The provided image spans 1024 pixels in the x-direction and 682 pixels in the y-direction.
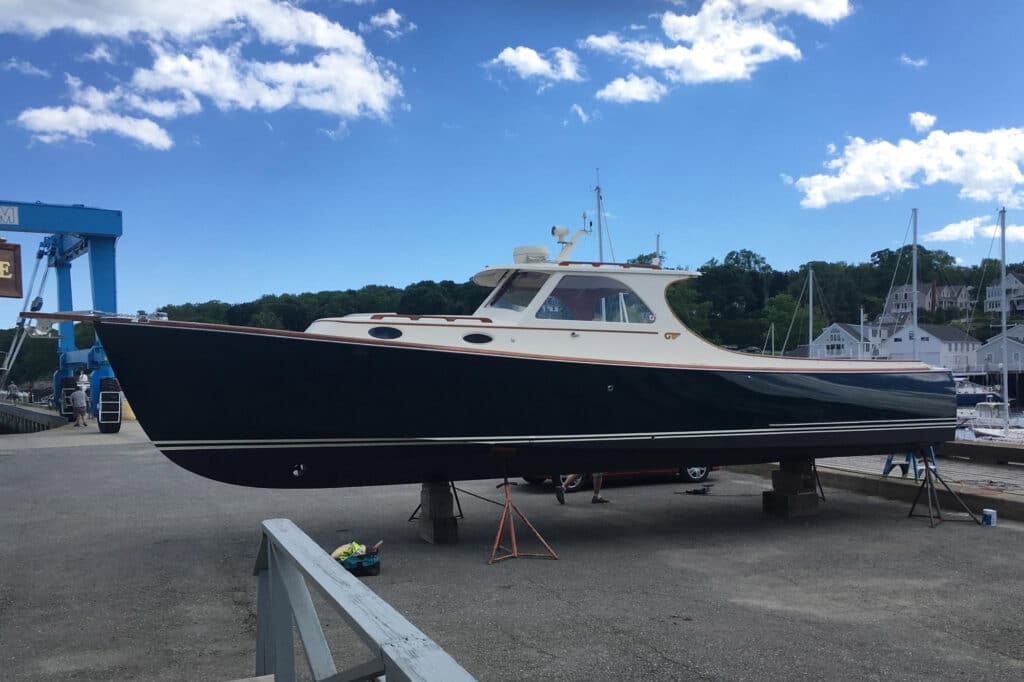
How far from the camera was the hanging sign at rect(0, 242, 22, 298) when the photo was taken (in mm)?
18766

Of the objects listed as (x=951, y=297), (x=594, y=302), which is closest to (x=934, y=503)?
(x=594, y=302)

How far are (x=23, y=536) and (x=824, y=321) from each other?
295 feet

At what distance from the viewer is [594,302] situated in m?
7.75

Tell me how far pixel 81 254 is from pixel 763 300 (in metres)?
83.7

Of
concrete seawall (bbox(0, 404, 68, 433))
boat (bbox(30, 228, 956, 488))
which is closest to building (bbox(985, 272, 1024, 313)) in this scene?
concrete seawall (bbox(0, 404, 68, 433))

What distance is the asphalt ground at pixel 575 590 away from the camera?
4.30 meters

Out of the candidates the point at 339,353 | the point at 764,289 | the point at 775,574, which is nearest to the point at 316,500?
the point at 339,353

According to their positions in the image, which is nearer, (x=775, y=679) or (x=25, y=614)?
(x=775, y=679)

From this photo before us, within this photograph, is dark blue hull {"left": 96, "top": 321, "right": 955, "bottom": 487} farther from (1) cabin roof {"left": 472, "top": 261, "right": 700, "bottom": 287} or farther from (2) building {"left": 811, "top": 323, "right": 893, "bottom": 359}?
(2) building {"left": 811, "top": 323, "right": 893, "bottom": 359}

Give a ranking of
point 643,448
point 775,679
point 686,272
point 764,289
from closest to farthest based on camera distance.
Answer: point 775,679, point 643,448, point 686,272, point 764,289

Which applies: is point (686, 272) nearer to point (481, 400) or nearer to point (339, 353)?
point (481, 400)

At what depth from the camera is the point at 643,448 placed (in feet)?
24.5

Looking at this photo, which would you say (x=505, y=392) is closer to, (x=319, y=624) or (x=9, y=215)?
(x=319, y=624)

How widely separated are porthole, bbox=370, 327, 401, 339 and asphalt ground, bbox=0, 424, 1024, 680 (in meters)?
1.97
